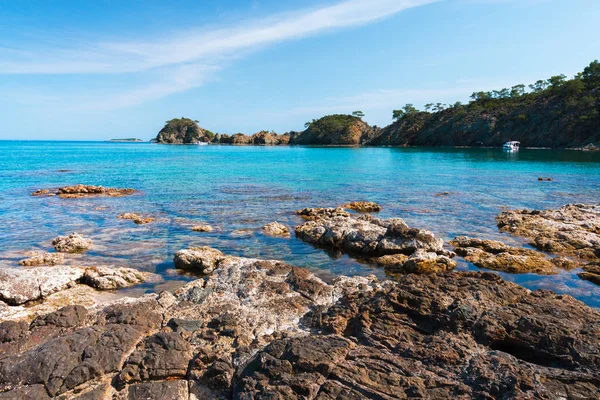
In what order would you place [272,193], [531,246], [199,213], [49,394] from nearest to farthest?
→ [49,394] < [531,246] < [199,213] < [272,193]

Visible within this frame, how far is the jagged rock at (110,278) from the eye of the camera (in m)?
11.1

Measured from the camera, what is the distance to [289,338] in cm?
711

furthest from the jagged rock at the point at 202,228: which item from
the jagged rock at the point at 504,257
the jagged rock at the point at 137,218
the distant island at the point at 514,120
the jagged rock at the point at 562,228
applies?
the distant island at the point at 514,120

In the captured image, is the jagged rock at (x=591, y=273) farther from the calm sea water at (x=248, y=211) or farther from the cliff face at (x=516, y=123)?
the cliff face at (x=516, y=123)

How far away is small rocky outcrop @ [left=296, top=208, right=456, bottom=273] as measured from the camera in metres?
13.1

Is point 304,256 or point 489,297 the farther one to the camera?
point 304,256

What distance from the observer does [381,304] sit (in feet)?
27.6

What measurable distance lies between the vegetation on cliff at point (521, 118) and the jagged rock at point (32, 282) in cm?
12320

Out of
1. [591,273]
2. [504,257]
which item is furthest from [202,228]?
[591,273]

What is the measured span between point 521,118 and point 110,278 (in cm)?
13272

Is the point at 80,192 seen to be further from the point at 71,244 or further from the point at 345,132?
the point at 345,132

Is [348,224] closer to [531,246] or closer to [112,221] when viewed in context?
[531,246]

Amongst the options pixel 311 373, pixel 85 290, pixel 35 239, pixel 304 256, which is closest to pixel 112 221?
pixel 35 239

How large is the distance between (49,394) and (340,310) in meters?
5.87
